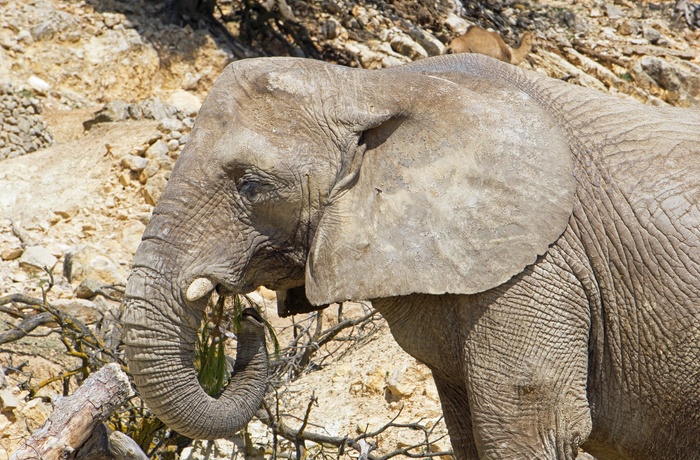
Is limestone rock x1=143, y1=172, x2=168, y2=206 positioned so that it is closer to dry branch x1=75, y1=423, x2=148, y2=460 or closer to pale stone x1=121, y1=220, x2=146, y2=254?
pale stone x1=121, y1=220, x2=146, y2=254

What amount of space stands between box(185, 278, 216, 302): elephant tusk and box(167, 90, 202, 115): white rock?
7503mm

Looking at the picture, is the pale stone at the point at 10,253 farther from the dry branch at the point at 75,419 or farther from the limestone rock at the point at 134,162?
the dry branch at the point at 75,419

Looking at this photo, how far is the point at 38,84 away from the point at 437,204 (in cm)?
865

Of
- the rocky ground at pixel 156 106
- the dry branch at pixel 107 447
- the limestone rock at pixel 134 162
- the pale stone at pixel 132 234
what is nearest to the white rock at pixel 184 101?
the rocky ground at pixel 156 106

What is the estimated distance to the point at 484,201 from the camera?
11.3 ft

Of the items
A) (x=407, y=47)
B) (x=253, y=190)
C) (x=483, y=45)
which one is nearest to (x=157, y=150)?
(x=483, y=45)

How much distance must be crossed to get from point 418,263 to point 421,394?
Result: 2.50 metres

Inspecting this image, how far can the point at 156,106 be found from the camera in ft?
34.1

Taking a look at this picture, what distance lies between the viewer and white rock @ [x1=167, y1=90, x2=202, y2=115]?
426 inches

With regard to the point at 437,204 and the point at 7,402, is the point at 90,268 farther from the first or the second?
the point at 437,204

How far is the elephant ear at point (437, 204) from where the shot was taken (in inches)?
134

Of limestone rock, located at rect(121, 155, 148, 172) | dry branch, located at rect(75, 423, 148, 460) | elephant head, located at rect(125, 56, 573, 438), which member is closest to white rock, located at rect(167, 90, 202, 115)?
limestone rock, located at rect(121, 155, 148, 172)

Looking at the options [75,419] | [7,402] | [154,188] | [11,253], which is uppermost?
[75,419]

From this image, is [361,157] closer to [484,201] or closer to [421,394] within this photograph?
[484,201]
